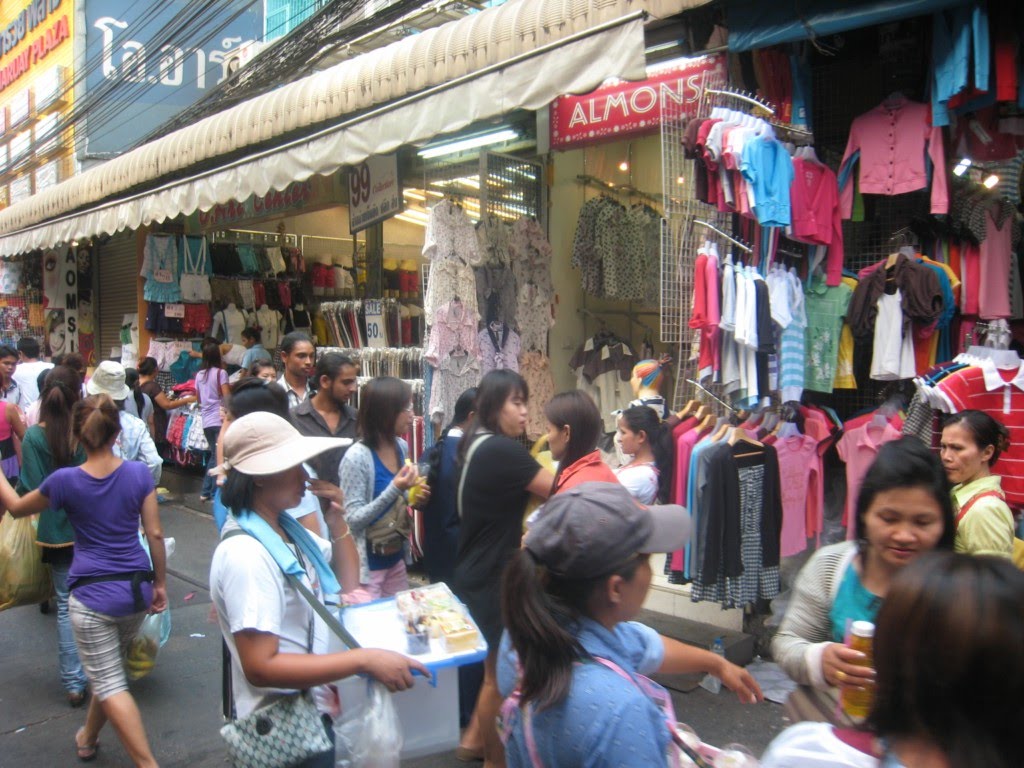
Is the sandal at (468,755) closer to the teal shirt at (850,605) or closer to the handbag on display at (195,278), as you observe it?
the teal shirt at (850,605)

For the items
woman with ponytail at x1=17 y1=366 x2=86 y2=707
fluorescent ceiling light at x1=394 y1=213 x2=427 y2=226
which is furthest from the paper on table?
fluorescent ceiling light at x1=394 y1=213 x2=427 y2=226

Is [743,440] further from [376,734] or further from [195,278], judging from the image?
[195,278]

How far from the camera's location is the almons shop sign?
63.4 feet

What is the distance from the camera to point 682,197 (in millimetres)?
4992

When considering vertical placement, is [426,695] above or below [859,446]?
below

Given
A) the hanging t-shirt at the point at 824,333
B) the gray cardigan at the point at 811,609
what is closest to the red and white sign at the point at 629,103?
the hanging t-shirt at the point at 824,333

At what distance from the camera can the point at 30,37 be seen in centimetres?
2103

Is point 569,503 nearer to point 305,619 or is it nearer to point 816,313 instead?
point 305,619

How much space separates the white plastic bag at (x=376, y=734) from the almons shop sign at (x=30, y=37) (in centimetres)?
2112

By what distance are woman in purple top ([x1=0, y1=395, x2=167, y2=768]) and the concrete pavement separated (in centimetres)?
35

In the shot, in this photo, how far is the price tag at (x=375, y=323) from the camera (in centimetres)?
741

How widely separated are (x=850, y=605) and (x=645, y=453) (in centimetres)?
231

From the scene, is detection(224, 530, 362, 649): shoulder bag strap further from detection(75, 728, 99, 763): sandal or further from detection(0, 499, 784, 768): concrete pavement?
detection(75, 728, 99, 763): sandal

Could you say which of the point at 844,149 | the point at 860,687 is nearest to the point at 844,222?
the point at 844,149
